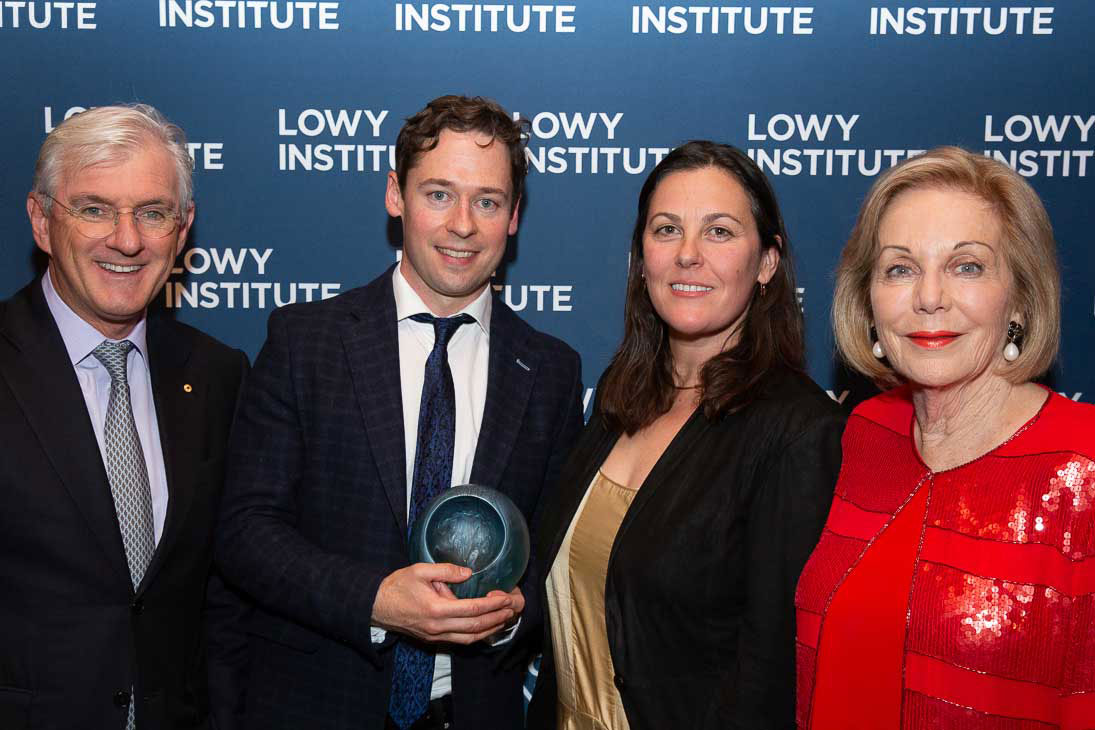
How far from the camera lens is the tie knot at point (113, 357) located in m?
2.54

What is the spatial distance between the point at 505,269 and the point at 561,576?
1324 mm

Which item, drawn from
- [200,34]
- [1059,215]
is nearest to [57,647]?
[200,34]

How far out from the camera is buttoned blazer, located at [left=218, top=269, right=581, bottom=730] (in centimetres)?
250

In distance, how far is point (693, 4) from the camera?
3.37 m

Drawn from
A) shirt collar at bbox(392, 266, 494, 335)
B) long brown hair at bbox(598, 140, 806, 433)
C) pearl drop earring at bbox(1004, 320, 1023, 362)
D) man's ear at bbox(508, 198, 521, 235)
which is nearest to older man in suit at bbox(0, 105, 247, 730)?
shirt collar at bbox(392, 266, 494, 335)

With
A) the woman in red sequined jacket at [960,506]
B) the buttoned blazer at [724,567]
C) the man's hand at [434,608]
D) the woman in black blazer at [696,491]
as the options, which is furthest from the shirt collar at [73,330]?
the woman in red sequined jacket at [960,506]

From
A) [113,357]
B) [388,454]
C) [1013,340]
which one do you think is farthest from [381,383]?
[1013,340]

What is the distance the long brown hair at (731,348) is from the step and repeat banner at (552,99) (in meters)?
0.82

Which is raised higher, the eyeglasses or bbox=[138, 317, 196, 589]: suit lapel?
the eyeglasses

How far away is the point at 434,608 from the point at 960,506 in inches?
46.3

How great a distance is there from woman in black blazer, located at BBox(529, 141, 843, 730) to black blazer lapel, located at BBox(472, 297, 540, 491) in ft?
0.72

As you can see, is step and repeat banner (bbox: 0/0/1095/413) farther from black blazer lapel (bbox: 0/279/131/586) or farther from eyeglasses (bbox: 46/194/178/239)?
black blazer lapel (bbox: 0/279/131/586)

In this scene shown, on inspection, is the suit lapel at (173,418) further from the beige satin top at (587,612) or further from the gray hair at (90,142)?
the beige satin top at (587,612)

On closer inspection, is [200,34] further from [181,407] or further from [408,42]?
→ [181,407]
